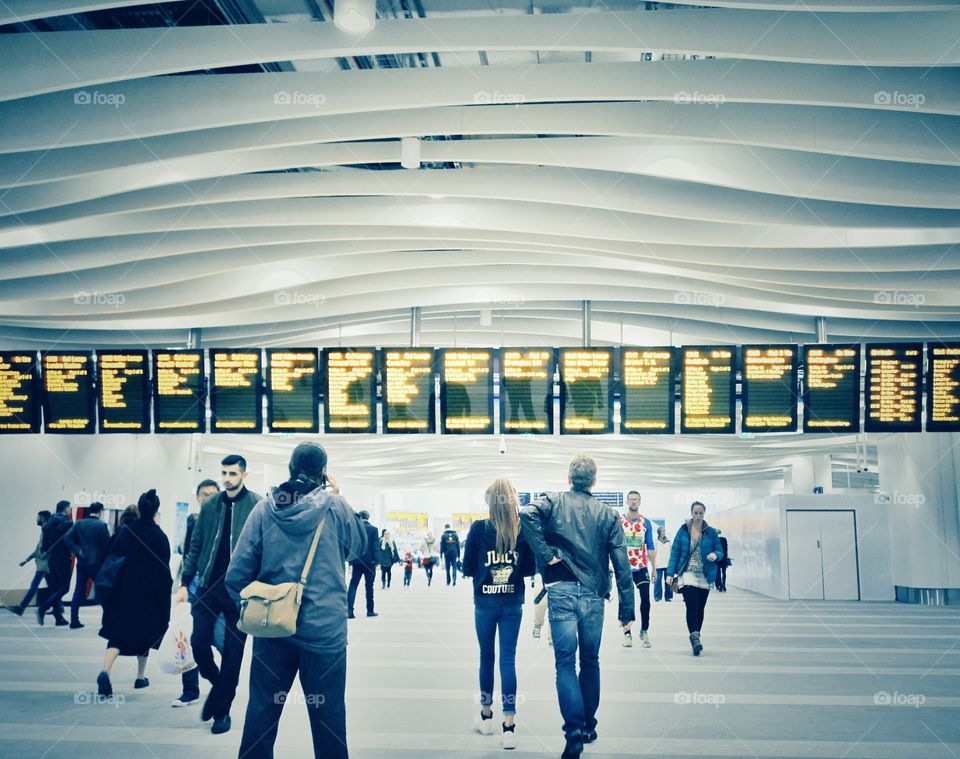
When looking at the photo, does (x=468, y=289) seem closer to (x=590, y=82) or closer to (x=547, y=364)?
(x=547, y=364)

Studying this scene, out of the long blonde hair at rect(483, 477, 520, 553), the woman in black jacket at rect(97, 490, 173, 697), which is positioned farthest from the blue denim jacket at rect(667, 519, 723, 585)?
the woman in black jacket at rect(97, 490, 173, 697)

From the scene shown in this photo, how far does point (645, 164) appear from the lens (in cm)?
855

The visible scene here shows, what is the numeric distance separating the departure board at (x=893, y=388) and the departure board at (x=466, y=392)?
512 centimetres

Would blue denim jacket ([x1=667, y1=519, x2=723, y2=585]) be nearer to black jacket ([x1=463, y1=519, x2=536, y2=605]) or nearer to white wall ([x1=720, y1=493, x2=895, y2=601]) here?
black jacket ([x1=463, y1=519, x2=536, y2=605])

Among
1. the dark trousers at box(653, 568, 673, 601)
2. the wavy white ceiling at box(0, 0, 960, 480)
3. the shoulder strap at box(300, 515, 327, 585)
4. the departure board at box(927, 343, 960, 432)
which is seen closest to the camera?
the shoulder strap at box(300, 515, 327, 585)

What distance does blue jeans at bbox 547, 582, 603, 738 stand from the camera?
539 centimetres

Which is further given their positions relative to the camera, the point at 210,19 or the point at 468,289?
the point at 468,289

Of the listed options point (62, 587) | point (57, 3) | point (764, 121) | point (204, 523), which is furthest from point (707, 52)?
point (62, 587)

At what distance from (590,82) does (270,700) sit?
17.5ft

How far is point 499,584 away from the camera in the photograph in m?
6.07

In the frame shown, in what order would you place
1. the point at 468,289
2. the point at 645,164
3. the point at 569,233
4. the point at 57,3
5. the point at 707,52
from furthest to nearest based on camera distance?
→ the point at 468,289 → the point at 569,233 → the point at 645,164 → the point at 707,52 → the point at 57,3

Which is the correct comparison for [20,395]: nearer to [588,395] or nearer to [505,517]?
[588,395]

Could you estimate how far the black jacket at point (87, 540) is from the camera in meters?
12.8

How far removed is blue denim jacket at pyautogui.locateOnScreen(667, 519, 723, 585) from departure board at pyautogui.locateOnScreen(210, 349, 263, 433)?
590 cm
